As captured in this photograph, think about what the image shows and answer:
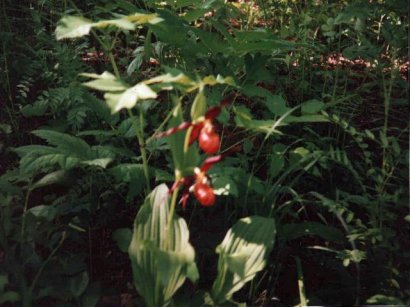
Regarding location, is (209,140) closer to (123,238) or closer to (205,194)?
(205,194)

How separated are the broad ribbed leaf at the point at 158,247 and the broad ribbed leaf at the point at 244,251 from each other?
0.11 metres

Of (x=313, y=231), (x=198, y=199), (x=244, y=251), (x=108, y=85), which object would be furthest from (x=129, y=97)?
(x=313, y=231)

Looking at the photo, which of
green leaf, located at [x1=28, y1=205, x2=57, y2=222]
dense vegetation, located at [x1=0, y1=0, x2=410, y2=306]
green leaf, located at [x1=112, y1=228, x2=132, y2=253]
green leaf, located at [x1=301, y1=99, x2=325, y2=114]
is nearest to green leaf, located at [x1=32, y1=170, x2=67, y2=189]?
dense vegetation, located at [x1=0, y1=0, x2=410, y2=306]

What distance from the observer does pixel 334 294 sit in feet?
4.82

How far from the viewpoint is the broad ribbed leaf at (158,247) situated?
1.21m

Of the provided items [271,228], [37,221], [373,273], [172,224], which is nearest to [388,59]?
[373,273]

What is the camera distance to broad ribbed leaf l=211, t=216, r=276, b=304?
125 centimetres

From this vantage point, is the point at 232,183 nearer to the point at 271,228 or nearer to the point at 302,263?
the point at 271,228

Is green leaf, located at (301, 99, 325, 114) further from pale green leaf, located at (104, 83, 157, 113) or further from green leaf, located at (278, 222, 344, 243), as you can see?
pale green leaf, located at (104, 83, 157, 113)

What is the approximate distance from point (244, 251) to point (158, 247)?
0.23 meters

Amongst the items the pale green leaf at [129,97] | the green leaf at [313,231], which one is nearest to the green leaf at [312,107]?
the green leaf at [313,231]

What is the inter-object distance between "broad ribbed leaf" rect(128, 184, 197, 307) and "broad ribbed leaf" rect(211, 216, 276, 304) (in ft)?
0.36

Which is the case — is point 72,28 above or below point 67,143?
above

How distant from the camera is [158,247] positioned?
123cm
